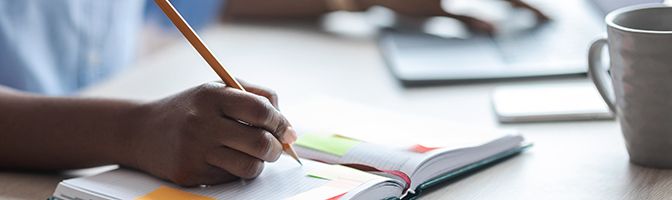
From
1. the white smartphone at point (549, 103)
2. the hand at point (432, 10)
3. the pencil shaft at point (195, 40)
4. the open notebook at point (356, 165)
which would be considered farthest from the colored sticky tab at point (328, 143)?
the hand at point (432, 10)

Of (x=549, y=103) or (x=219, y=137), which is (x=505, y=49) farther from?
(x=219, y=137)

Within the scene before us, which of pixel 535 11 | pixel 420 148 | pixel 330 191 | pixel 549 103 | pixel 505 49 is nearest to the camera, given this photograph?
pixel 330 191

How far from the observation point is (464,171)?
0.94 meters

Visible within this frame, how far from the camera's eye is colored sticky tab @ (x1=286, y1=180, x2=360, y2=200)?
820 millimetres

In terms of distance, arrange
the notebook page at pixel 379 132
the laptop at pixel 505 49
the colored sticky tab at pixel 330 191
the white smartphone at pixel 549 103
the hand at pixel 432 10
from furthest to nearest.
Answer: the hand at pixel 432 10
the laptop at pixel 505 49
the white smartphone at pixel 549 103
the notebook page at pixel 379 132
the colored sticky tab at pixel 330 191

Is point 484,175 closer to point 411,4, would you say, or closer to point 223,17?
point 411,4

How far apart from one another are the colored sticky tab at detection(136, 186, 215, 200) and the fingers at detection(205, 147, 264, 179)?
0.03 metres

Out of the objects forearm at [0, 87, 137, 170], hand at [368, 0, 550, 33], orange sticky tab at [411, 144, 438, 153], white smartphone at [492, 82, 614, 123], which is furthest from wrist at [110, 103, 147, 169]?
hand at [368, 0, 550, 33]

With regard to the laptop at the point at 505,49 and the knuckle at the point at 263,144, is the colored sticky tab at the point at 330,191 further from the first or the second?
the laptop at the point at 505,49

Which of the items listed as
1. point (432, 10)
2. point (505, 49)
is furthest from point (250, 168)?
point (432, 10)

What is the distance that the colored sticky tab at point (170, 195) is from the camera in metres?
0.85

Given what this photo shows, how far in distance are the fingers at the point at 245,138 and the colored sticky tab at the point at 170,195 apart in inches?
1.9

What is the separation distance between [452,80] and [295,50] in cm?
27

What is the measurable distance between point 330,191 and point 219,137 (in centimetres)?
10
